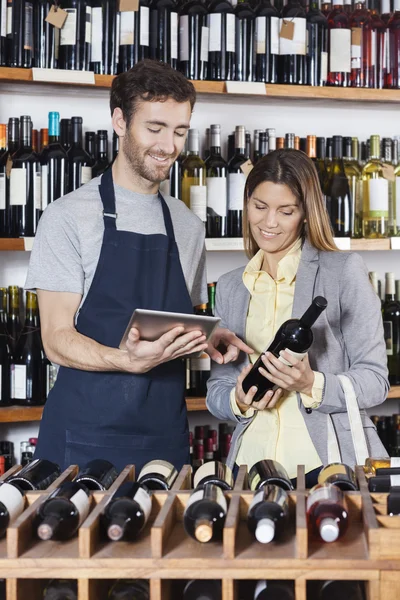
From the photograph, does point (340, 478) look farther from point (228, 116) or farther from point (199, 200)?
point (228, 116)

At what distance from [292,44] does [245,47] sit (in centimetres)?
16

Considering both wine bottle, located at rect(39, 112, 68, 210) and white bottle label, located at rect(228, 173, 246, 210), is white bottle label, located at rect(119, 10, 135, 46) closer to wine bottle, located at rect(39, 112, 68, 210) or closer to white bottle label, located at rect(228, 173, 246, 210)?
wine bottle, located at rect(39, 112, 68, 210)

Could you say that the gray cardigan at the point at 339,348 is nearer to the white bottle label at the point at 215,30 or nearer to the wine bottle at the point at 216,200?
the wine bottle at the point at 216,200

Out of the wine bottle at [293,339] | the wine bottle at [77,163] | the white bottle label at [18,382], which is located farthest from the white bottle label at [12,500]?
the wine bottle at [77,163]

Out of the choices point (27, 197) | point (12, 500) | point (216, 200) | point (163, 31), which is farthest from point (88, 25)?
point (12, 500)

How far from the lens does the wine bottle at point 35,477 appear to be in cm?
132

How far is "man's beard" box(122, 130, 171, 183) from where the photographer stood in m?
2.00

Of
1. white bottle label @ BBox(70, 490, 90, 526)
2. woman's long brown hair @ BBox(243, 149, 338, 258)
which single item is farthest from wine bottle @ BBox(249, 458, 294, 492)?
woman's long brown hair @ BBox(243, 149, 338, 258)

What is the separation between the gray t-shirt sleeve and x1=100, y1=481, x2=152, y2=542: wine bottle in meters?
0.85

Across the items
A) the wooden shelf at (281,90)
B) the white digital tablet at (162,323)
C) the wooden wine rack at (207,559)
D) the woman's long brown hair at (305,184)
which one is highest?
the wooden shelf at (281,90)

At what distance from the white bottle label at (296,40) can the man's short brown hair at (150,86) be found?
85cm

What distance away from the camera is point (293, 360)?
1670mm

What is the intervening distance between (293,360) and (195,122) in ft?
5.18

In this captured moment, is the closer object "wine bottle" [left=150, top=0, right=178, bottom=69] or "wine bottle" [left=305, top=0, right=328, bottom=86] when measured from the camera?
"wine bottle" [left=150, top=0, right=178, bottom=69]
